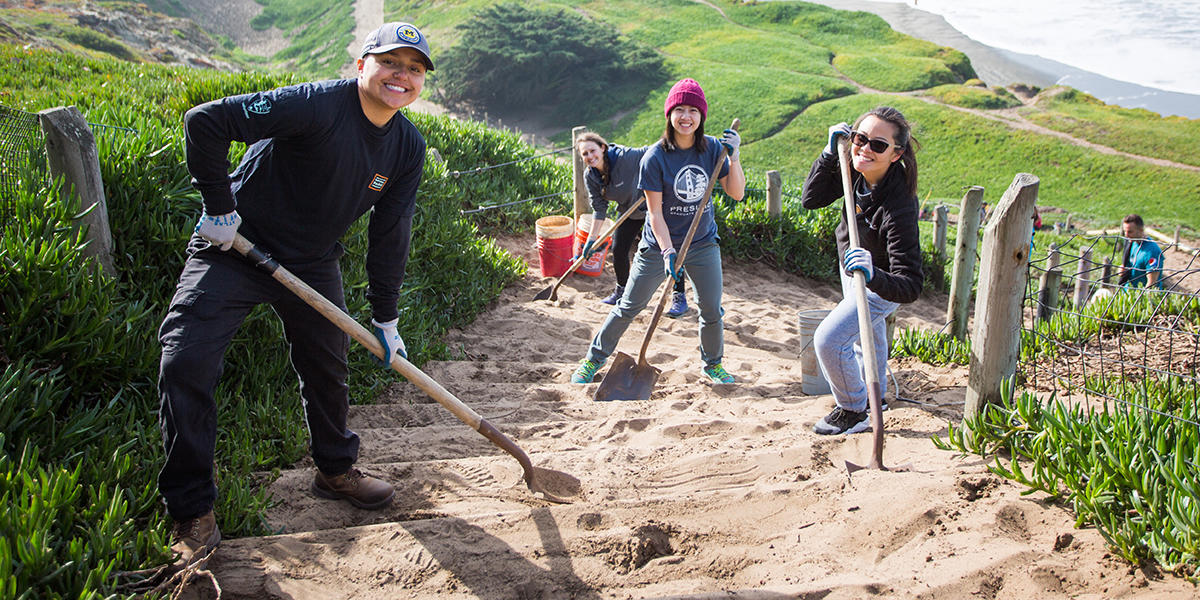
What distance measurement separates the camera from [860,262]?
137 inches

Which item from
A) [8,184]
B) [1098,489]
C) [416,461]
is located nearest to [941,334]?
[1098,489]

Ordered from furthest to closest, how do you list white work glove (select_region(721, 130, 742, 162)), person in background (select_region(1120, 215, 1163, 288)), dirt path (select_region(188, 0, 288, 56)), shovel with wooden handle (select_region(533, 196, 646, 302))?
dirt path (select_region(188, 0, 288, 56)) → person in background (select_region(1120, 215, 1163, 288)) → shovel with wooden handle (select_region(533, 196, 646, 302)) → white work glove (select_region(721, 130, 742, 162))

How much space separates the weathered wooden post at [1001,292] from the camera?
Result: 10.5ft

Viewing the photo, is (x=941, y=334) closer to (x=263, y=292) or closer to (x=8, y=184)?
(x=263, y=292)

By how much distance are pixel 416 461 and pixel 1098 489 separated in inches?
107

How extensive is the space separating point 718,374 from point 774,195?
4.55m

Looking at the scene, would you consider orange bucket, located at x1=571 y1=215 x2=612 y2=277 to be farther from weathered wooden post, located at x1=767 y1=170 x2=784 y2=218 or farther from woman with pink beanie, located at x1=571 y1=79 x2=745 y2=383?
woman with pink beanie, located at x1=571 y1=79 x2=745 y2=383

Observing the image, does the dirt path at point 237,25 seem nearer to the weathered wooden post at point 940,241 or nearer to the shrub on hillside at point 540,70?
the shrub on hillside at point 540,70

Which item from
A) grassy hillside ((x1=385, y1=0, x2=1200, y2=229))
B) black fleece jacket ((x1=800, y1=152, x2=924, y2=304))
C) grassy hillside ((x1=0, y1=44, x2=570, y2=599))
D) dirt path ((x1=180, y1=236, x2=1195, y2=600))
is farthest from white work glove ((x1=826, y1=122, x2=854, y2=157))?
grassy hillside ((x1=385, y1=0, x2=1200, y2=229))

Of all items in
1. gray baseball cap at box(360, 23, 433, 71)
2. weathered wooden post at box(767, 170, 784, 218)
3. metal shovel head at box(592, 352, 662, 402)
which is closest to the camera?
gray baseball cap at box(360, 23, 433, 71)

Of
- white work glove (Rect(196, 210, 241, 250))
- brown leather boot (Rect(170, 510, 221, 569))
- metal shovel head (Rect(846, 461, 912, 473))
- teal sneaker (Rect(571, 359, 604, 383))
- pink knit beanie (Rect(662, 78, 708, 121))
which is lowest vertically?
teal sneaker (Rect(571, 359, 604, 383))

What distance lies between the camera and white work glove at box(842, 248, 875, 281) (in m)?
3.49

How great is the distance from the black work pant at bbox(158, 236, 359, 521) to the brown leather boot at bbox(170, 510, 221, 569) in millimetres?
30

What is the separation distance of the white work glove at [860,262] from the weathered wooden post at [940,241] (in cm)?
651
